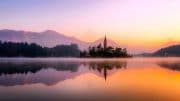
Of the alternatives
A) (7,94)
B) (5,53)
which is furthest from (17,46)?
(7,94)

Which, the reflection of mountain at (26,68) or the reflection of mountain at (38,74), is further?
the reflection of mountain at (26,68)

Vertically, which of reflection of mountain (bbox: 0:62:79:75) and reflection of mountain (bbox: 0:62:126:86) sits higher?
reflection of mountain (bbox: 0:62:126:86)

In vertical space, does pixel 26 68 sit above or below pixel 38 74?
below

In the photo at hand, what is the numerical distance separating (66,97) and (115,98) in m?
3.09

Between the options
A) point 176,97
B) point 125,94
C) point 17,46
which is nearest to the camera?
point 176,97

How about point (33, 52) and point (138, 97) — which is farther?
point (33, 52)

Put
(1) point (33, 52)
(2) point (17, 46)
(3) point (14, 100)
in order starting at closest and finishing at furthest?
(3) point (14, 100) → (2) point (17, 46) → (1) point (33, 52)

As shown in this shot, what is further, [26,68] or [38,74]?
[26,68]

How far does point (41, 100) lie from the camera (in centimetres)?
1789

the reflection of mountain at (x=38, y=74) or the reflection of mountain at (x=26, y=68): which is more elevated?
the reflection of mountain at (x=38, y=74)

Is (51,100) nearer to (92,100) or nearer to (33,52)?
(92,100)

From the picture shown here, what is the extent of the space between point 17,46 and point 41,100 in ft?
A: 555

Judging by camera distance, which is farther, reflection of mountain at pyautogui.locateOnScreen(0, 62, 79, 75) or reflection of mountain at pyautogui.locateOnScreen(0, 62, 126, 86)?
reflection of mountain at pyautogui.locateOnScreen(0, 62, 79, 75)

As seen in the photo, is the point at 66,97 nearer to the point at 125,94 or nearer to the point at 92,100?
the point at 92,100
